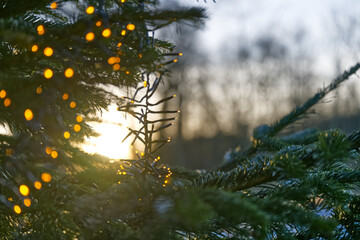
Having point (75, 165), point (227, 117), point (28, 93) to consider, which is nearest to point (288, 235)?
point (75, 165)

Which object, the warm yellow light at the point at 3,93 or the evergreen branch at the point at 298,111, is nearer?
the warm yellow light at the point at 3,93

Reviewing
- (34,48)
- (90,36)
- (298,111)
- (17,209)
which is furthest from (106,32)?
(298,111)

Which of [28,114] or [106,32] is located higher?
[106,32]

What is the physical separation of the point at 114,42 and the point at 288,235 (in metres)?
0.59

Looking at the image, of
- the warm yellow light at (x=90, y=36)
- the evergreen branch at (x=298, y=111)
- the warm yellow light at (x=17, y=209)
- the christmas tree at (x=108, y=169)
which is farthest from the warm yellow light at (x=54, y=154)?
the evergreen branch at (x=298, y=111)

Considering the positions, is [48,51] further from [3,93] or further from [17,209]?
[17,209]

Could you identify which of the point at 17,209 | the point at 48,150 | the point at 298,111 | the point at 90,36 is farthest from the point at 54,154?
the point at 298,111

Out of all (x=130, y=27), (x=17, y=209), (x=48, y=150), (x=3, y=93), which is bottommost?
(x=17, y=209)

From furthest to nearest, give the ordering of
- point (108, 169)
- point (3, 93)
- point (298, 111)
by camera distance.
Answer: point (298, 111), point (108, 169), point (3, 93)

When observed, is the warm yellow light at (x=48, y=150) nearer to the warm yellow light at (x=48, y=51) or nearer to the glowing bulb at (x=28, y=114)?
the glowing bulb at (x=28, y=114)

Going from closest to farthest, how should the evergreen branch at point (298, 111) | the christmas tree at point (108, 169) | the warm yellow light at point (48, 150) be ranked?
the christmas tree at point (108, 169) → the warm yellow light at point (48, 150) → the evergreen branch at point (298, 111)

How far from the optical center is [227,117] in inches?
452

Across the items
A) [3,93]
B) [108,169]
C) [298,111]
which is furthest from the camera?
[298,111]

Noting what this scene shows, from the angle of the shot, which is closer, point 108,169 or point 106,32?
point 106,32
